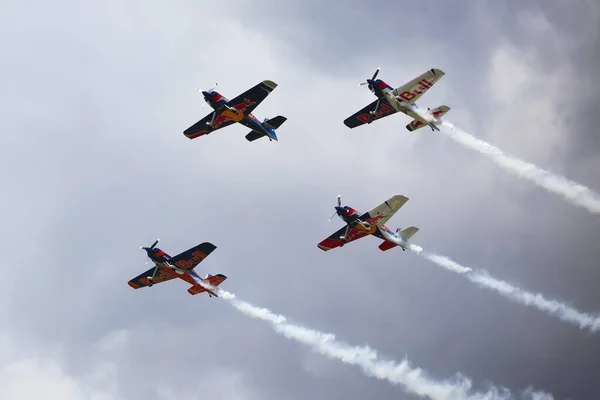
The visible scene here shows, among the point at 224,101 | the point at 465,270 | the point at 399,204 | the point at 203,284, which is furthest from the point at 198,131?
the point at 465,270

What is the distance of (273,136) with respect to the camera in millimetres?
94062

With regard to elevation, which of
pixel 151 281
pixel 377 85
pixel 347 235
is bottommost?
pixel 151 281

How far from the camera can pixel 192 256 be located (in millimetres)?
92125

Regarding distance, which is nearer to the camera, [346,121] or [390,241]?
[390,241]

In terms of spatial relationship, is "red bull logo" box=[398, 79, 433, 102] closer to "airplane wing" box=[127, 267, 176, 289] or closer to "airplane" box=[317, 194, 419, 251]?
"airplane" box=[317, 194, 419, 251]

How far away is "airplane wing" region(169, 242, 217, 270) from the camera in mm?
90938

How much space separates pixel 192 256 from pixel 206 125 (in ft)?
37.5

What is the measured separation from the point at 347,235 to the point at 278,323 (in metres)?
10.2

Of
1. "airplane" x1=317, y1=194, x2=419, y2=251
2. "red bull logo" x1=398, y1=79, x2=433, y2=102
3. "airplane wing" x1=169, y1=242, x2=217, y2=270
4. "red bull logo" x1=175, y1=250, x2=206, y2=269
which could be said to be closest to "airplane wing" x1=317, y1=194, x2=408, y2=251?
"airplane" x1=317, y1=194, x2=419, y2=251

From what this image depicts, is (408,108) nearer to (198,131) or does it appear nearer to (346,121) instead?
(346,121)

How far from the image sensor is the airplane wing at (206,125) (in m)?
92.4

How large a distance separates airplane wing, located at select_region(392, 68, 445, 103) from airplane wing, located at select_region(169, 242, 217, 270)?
2006 centimetres

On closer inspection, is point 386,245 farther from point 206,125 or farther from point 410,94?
point 206,125

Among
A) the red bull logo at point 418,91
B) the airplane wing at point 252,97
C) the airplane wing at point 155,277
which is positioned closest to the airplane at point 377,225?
the red bull logo at point 418,91
